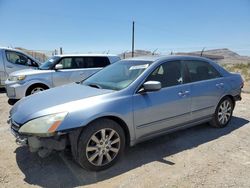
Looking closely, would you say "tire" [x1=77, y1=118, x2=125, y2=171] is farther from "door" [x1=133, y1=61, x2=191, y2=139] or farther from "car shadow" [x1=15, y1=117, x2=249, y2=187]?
"door" [x1=133, y1=61, x2=191, y2=139]

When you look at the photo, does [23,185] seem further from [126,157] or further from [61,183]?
[126,157]

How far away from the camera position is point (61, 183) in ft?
9.80

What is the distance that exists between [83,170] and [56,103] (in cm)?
99

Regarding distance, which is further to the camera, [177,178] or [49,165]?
[49,165]

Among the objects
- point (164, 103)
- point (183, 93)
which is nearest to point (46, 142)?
point (164, 103)

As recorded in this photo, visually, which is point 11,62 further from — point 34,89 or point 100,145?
point 100,145

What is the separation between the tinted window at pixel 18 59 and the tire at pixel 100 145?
8123mm

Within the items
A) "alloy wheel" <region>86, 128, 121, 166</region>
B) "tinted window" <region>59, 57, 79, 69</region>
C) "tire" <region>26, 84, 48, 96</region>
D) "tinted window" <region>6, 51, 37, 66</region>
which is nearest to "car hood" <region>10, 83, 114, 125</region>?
"alloy wheel" <region>86, 128, 121, 166</region>

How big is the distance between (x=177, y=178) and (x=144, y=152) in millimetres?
863

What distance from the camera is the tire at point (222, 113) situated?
16.1 ft

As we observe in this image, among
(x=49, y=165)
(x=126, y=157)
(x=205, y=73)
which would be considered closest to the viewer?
(x=49, y=165)

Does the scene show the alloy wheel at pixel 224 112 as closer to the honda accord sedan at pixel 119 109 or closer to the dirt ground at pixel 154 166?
the honda accord sedan at pixel 119 109

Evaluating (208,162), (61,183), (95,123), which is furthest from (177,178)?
(61,183)

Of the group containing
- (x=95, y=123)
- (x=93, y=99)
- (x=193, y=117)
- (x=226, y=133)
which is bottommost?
(x=226, y=133)
